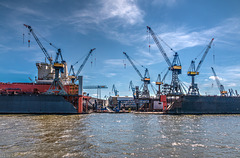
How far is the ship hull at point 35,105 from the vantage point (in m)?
78.6

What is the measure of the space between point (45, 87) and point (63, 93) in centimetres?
1299

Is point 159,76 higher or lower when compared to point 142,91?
higher

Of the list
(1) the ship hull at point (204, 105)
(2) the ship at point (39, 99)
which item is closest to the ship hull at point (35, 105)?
(2) the ship at point (39, 99)

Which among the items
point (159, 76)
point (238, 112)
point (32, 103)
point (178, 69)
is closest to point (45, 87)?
point (32, 103)

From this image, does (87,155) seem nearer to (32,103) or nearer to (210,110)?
(32,103)

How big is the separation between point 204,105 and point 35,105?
84.8m

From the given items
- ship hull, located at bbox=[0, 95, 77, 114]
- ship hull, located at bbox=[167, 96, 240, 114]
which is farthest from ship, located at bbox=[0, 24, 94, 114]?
ship hull, located at bbox=[167, 96, 240, 114]

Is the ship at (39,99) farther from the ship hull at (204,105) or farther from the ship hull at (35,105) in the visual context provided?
the ship hull at (204,105)

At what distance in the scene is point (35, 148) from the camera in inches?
728

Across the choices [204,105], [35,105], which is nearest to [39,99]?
[35,105]

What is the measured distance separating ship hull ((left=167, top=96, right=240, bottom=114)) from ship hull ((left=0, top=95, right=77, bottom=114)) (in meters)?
51.6

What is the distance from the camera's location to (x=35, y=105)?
3115 inches

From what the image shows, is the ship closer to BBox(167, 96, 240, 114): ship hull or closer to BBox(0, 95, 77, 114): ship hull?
BBox(0, 95, 77, 114): ship hull

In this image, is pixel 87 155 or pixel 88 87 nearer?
pixel 87 155
